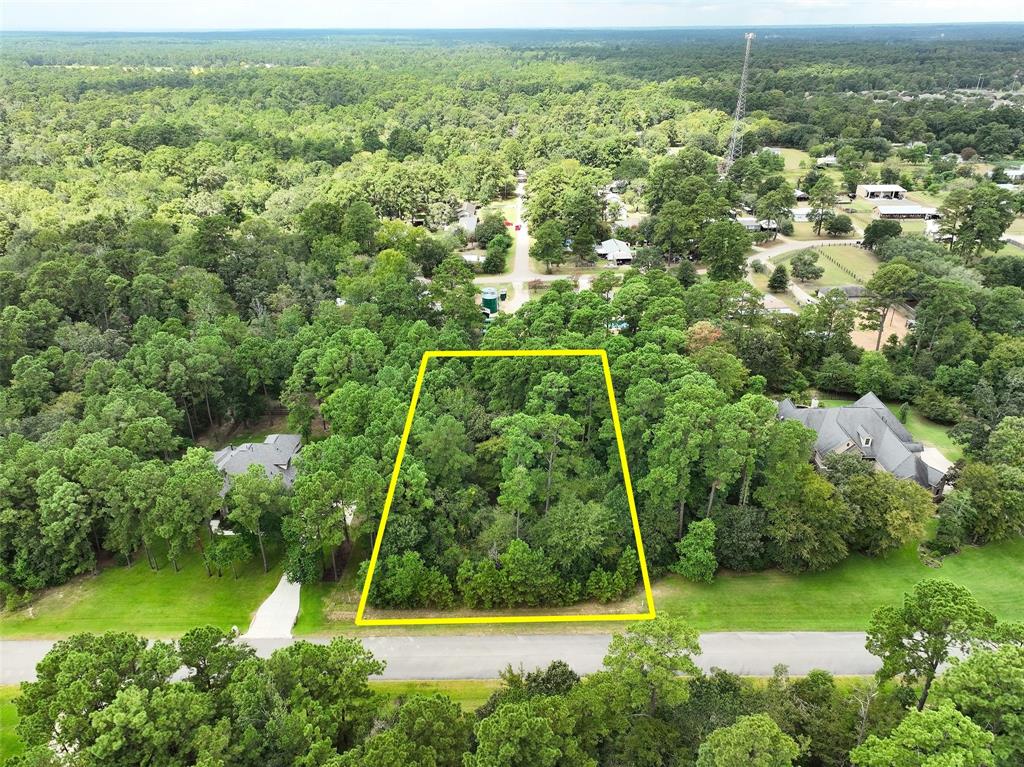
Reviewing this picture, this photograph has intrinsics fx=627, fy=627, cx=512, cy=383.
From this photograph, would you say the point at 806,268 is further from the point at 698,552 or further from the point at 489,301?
the point at 698,552

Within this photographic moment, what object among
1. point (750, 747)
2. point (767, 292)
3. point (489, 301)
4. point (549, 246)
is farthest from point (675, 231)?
point (750, 747)

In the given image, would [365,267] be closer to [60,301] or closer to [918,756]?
[60,301]

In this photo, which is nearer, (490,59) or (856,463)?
(856,463)

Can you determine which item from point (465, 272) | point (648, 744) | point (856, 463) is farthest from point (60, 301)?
point (856, 463)

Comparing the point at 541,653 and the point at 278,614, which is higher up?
the point at 541,653

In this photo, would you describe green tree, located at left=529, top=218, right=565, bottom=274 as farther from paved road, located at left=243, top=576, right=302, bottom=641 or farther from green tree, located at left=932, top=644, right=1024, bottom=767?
green tree, located at left=932, top=644, right=1024, bottom=767

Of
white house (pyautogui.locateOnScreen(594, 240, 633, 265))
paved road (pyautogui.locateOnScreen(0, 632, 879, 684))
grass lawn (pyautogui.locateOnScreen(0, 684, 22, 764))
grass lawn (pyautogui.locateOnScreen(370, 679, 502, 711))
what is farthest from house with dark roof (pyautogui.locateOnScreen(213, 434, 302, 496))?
white house (pyautogui.locateOnScreen(594, 240, 633, 265))
